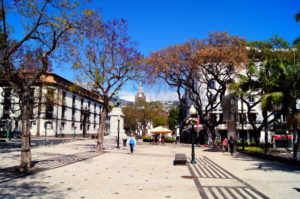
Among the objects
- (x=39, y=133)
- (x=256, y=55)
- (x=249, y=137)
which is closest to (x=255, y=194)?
(x=256, y=55)

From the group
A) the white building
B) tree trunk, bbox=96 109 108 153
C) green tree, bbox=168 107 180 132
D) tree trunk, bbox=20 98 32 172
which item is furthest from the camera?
green tree, bbox=168 107 180 132

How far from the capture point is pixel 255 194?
24.0 feet

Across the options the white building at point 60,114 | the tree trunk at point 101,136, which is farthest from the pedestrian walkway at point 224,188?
the white building at point 60,114

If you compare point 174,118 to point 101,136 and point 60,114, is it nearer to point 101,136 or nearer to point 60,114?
point 60,114

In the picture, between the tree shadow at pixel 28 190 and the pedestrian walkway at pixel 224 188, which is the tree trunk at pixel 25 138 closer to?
A: the tree shadow at pixel 28 190

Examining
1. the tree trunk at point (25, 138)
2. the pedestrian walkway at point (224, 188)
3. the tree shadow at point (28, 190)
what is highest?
the tree trunk at point (25, 138)

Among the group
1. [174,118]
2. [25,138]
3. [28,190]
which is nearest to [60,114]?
[174,118]

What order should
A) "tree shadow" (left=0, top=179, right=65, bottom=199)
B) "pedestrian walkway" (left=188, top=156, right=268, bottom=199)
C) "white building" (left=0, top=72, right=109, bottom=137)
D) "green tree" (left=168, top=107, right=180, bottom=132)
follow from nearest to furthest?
"tree shadow" (left=0, top=179, right=65, bottom=199) → "pedestrian walkway" (left=188, top=156, right=268, bottom=199) → "white building" (left=0, top=72, right=109, bottom=137) → "green tree" (left=168, top=107, right=180, bottom=132)

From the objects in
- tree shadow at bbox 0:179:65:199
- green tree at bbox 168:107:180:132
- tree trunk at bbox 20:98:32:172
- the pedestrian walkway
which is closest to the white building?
tree trunk at bbox 20:98:32:172

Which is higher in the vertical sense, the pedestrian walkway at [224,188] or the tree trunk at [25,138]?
the tree trunk at [25,138]

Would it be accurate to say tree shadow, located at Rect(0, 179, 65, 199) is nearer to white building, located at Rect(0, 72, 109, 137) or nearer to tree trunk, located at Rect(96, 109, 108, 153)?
tree trunk, located at Rect(96, 109, 108, 153)

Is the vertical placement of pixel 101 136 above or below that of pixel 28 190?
above

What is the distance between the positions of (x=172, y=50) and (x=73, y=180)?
19561 millimetres

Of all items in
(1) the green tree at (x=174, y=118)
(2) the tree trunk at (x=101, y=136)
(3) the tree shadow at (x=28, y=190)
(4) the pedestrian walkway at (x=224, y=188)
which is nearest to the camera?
(3) the tree shadow at (x=28, y=190)
